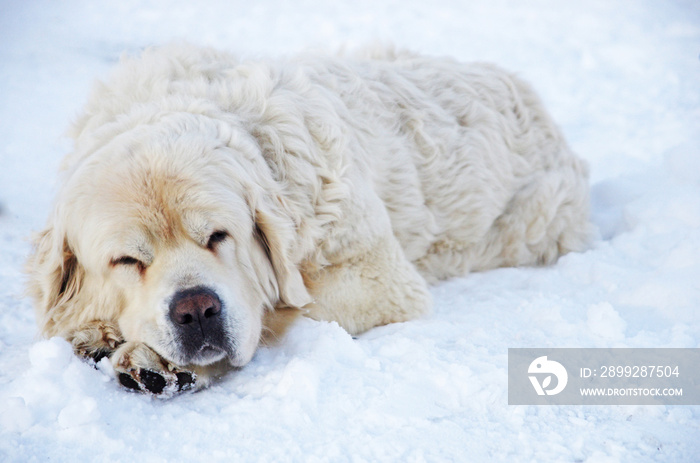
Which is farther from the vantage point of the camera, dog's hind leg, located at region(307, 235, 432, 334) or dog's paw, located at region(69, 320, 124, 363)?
dog's hind leg, located at region(307, 235, 432, 334)

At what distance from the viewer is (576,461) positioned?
6.66 feet

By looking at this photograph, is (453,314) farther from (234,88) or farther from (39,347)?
(39,347)

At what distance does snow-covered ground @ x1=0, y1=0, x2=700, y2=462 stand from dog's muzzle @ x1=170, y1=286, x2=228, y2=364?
175 mm

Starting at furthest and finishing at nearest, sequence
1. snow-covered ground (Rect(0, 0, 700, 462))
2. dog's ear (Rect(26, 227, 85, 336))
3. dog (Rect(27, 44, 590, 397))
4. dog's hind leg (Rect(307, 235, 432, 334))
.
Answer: dog's hind leg (Rect(307, 235, 432, 334)) → dog's ear (Rect(26, 227, 85, 336)) → dog (Rect(27, 44, 590, 397)) → snow-covered ground (Rect(0, 0, 700, 462))

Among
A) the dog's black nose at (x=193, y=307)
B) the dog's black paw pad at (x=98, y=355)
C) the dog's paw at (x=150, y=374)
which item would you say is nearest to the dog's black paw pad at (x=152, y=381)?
the dog's paw at (x=150, y=374)

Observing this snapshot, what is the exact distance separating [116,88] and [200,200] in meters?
1.13

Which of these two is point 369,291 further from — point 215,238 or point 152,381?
point 152,381

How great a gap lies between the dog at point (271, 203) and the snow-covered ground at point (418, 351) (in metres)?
0.21

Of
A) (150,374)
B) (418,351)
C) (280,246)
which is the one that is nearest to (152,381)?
(150,374)

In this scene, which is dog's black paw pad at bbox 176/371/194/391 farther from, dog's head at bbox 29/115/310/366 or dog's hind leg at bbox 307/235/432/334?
dog's hind leg at bbox 307/235/432/334

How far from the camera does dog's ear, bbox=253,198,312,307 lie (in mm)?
2895

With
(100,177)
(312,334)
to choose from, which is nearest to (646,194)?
(312,334)

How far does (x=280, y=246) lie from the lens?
2.95m

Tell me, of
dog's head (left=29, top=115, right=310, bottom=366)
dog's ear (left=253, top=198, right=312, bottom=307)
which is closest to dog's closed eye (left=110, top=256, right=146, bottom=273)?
dog's head (left=29, top=115, right=310, bottom=366)
